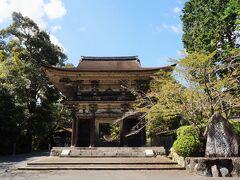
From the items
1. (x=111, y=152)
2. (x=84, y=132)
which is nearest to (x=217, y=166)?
(x=111, y=152)

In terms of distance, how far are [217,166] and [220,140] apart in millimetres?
1400

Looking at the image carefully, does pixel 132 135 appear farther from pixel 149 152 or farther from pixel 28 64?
pixel 28 64

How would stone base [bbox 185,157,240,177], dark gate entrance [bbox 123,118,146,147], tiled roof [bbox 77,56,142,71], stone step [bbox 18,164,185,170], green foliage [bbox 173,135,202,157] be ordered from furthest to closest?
tiled roof [bbox 77,56,142,71], dark gate entrance [bbox 123,118,146,147], green foliage [bbox 173,135,202,157], stone step [bbox 18,164,185,170], stone base [bbox 185,157,240,177]

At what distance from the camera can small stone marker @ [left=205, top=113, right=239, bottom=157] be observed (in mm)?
Answer: 11961

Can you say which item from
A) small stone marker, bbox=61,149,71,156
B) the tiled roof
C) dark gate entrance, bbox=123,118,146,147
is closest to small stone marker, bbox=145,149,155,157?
dark gate entrance, bbox=123,118,146,147

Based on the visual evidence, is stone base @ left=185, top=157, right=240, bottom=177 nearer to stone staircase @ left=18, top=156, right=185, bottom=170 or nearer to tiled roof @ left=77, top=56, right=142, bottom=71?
stone staircase @ left=18, top=156, right=185, bottom=170

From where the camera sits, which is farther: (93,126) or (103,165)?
(93,126)

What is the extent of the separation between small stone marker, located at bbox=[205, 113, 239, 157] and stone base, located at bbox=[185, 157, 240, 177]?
0.76 metres

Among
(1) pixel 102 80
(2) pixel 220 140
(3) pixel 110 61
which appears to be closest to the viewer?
(2) pixel 220 140

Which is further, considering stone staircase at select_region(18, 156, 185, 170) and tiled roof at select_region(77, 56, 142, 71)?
tiled roof at select_region(77, 56, 142, 71)

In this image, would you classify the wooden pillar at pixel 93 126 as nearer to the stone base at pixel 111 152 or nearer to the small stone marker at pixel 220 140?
the stone base at pixel 111 152

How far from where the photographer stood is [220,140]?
12047mm

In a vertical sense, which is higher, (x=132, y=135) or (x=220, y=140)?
(x=132, y=135)

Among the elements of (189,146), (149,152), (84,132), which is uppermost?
(84,132)
